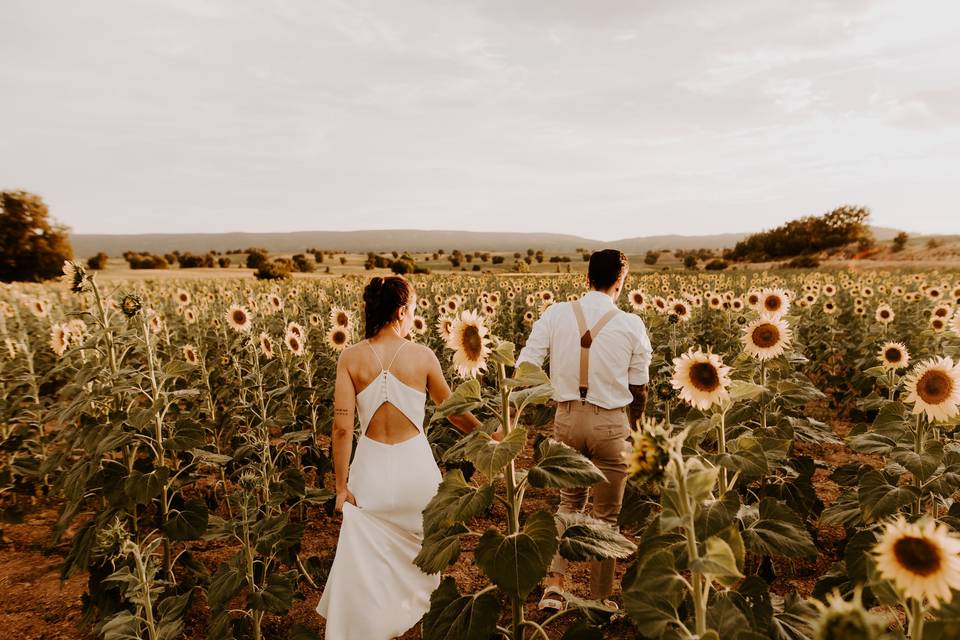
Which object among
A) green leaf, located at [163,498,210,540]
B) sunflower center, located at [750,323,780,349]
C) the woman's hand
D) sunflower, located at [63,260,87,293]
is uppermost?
sunflower, located at [63,260,87,293]

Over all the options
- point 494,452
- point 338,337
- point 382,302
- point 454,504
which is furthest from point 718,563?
point 338,337

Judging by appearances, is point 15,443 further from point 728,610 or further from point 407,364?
point 728,610

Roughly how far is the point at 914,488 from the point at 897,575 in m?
1.98

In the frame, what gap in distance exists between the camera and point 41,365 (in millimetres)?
7875

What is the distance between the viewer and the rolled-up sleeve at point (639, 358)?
12.8 feet

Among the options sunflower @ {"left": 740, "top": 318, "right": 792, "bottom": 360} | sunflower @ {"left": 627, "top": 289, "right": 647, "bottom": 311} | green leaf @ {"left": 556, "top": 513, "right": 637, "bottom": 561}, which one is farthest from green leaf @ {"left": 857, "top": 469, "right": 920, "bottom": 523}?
sunflower @ {"left": 627, "top": 289, "right": 647, "bottom": 311}

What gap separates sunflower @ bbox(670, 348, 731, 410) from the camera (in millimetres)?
2762

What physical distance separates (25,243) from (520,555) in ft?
207

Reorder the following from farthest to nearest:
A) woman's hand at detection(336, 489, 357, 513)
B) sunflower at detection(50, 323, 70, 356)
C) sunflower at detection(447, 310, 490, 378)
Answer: sunflower at detection(50, 323, 70, 356)
woman's hand at detection(336, 489, 357, 513)
sunflower at detection(447, 310, 490, 378)

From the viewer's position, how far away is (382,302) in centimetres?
354

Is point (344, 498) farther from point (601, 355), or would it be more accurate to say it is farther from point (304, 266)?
point (304, 266)

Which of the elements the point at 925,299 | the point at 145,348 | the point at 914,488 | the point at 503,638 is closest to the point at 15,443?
the point at 145,348

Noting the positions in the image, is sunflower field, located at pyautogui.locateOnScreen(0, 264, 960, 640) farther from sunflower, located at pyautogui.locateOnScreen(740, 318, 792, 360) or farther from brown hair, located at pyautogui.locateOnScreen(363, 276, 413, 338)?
brown hair, located at pyautogui.locateOnScreen(363, 276, 413, 338)

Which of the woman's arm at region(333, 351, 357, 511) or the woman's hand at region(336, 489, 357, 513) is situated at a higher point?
the woman's arm at region(333, 351, 357, 511)
